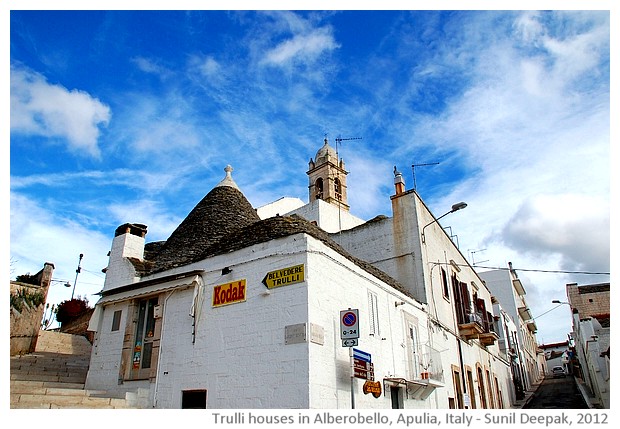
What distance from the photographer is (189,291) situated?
36.2 feet

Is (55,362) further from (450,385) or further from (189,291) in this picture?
(450,385)

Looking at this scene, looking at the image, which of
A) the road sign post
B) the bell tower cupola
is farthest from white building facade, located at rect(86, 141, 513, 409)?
the bell tower cupola

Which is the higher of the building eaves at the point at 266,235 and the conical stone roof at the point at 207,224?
the conical stone roof at the point at 207,224

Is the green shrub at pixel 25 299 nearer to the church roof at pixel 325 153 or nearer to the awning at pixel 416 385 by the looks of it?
the awning at pixel 416 385

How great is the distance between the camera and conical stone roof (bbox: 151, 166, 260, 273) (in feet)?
42.3

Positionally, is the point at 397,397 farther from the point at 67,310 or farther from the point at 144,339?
the point at 67,310

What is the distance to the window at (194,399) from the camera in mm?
9766

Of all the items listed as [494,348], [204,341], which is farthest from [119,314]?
[494,348]

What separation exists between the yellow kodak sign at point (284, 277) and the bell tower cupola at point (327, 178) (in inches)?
1242

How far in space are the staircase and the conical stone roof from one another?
11.6ft

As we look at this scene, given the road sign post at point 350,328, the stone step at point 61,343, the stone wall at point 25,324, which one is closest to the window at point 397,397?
the road sign post at point 350,328

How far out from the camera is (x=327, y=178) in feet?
139

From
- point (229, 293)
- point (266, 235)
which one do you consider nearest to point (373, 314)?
point (266, 235)

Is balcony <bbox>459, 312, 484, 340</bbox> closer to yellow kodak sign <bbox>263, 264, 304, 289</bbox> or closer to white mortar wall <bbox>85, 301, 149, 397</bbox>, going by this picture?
yellow kodak sign <bbox>263, 264, 304, 289</bbox>
